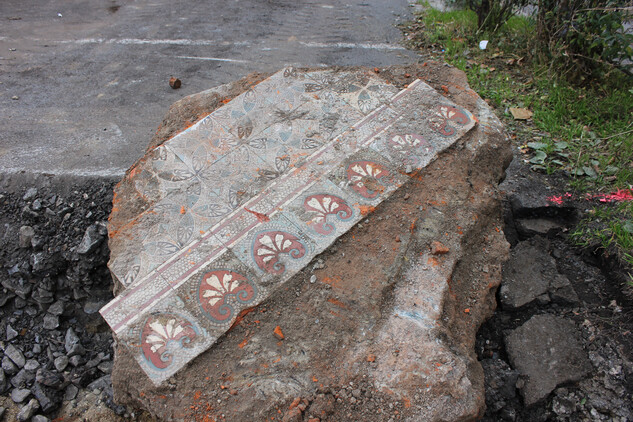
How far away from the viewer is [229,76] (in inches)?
191

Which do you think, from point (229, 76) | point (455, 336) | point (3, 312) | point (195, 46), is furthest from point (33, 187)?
point (455, 336)

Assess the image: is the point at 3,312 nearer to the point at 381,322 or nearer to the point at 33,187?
the point at 33,187

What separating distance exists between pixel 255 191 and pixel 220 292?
674 millimetres

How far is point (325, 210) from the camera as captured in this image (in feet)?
8.72

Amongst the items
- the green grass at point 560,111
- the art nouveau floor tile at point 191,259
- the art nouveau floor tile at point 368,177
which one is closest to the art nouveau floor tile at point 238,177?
the art nouveau floor tile at point 191,259

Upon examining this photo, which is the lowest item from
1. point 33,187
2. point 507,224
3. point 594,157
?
point 33,187

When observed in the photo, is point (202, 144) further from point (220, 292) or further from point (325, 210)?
point (220, 292)

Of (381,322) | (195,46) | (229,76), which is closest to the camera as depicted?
(381,322)

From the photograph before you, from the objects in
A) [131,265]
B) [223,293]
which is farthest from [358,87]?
[131,265]

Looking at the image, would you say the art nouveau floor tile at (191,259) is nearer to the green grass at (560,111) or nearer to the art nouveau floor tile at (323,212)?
the art nouveau floor tile at (323,212)

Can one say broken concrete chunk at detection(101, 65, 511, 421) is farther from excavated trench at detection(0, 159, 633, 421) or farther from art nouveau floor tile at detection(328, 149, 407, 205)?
excavated trench at detection(0, 159, 633, 421)

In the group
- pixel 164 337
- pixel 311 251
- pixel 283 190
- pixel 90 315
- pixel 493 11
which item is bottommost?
pixel 90 315

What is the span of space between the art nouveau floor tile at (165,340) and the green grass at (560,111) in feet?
8.04

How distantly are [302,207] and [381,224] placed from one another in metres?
0.46
